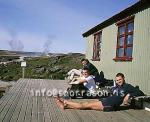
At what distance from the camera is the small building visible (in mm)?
10422

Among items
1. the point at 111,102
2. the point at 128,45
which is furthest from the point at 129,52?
the point at 111,102

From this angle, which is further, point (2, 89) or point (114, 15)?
point (2, 89)

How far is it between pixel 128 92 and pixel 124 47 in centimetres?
310

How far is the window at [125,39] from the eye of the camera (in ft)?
39.3

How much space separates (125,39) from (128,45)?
39 cm

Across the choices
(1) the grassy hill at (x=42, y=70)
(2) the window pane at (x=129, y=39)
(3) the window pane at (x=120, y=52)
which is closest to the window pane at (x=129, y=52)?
(2) the window pane at (x=129, y=39)

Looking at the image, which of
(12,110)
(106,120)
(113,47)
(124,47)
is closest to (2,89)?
(113,47)

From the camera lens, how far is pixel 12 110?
867 centimetres

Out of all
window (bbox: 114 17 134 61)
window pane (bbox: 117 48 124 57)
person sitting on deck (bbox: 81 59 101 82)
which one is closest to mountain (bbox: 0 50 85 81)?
person sitting on deck (bbox: 81 59 101 82)

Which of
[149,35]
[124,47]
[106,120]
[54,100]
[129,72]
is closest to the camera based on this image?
[106,120]

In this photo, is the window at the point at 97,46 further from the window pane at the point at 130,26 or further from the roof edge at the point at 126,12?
the window pane at the point at 130,26

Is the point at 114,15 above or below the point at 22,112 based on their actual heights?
above

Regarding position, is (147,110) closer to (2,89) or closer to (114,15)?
(114,15)

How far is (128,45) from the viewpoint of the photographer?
12.2 metres
